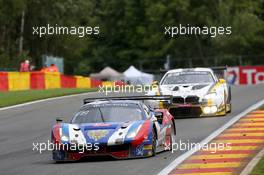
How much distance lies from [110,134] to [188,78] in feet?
31.3

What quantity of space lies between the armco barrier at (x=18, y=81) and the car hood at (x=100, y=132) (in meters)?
22.9

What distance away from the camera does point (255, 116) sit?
2088 cm

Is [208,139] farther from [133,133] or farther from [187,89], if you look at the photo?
[187,89]

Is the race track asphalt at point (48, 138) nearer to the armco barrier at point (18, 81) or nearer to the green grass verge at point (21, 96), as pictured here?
the green grass verge at point (21, 96)

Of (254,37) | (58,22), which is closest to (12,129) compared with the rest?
(58,22)

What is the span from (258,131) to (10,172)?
6.38m

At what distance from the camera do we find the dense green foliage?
63.1 metres

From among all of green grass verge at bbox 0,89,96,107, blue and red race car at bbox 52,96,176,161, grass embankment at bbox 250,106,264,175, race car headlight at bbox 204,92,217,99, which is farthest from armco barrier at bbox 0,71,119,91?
grass embankment at bbox 250,106,264,175

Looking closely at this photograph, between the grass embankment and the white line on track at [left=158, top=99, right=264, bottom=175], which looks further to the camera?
the white line on track at [left=158, top=99, right=264, bottom=175]

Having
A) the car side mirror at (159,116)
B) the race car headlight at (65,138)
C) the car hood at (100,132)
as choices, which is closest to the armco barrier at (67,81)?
the car side mirror at (159,116)

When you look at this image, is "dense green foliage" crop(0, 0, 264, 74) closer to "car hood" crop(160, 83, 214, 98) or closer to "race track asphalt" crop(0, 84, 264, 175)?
"race track asphalt" crop(0, 84, 264, 175)

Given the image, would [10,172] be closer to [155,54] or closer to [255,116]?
[255,116]

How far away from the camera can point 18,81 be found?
36.8 meters

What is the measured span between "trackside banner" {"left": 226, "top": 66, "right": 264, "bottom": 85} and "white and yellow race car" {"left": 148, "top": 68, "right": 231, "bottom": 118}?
97.6 feet
